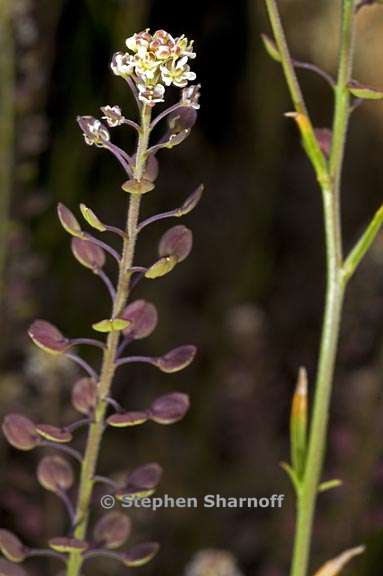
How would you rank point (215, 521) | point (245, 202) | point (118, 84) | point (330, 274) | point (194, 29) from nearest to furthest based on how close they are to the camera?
point (330, 274) → point (215, 521) → point (118, 84) → point (194, 29) → point (245, 202)

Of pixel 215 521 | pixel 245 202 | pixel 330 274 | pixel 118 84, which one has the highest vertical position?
pixel 118 84

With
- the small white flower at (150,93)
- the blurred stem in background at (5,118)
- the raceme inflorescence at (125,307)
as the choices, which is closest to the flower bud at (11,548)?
the raceme inflorescence at (125,307)

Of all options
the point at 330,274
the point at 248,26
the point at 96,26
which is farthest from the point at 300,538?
the point at 248,26

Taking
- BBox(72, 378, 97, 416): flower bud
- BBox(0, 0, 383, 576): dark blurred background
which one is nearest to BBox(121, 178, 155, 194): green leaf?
BBox(72, 378, 97, 416): flower bud

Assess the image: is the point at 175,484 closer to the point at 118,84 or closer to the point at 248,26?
the point at 118,84

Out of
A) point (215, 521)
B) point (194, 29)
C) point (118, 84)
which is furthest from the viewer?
point (194, 29)

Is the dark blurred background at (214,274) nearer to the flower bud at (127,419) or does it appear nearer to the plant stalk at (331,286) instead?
the plant stalk at (331,286)
